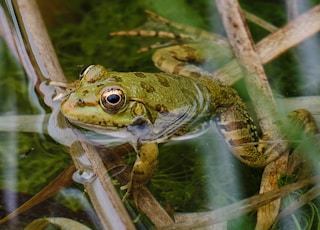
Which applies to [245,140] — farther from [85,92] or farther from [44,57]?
[44,57]

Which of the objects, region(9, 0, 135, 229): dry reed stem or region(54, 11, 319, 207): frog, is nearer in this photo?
region(9, 0, 135, 229): dry reed stem

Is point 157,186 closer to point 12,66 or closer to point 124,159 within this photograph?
point 124,159

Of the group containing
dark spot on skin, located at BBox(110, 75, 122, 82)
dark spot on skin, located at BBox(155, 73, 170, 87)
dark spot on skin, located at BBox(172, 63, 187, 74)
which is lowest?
dark spot on skin, located at BBox(172, 63, 187, 74)

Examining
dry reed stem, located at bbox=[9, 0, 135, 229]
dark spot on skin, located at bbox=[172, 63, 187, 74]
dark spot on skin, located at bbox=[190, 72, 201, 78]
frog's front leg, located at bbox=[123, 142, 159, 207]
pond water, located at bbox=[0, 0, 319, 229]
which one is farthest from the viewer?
dark spot on skin, located at bbox=[172, 63, 187, 74]

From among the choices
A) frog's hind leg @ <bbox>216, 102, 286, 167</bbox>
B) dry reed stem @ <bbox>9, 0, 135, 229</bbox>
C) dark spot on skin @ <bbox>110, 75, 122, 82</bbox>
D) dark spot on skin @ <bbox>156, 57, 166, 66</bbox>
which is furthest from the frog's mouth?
dark spot on skin @ <bbox>156, 57, 166, 66</bbox>

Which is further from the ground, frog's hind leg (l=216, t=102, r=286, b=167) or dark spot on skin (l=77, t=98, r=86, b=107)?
dark spot on skin (l=77, t=98, r=86, b=107)

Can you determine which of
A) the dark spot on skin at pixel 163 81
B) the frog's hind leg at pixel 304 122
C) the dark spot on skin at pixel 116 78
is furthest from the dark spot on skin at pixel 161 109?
the frog's hind leg at pixel 304 122

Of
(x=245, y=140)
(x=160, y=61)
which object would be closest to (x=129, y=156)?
(x=245, y=140)

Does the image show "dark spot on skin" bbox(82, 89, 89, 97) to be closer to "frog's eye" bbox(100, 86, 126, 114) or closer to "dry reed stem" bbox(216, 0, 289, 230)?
"frog's eye" bbox(100, 86, 126, 114)

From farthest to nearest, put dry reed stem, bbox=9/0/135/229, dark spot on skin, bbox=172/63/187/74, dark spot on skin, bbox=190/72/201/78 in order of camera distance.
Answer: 1. dark spot on skin, bbox=172/63/187/74
2. dark spot on skin, bbox=190/72/201/78
3. dry reed stem, bbox=9/0/135/229

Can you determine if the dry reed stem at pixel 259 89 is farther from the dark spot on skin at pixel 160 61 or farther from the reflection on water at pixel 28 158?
the reflection on water at pixel 28 158
